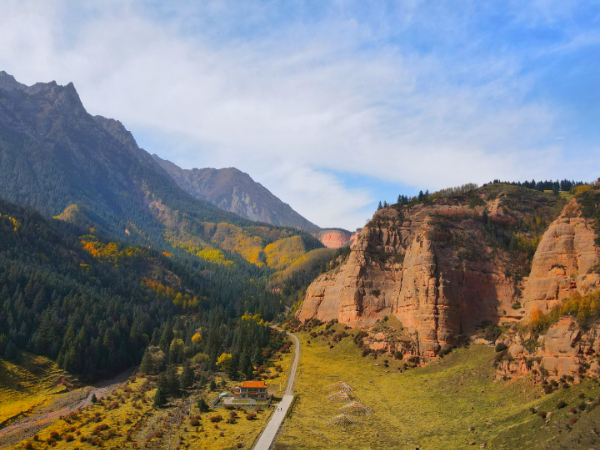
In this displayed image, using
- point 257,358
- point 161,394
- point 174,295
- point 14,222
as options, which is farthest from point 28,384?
point 14,222

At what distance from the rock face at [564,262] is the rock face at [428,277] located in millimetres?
15975

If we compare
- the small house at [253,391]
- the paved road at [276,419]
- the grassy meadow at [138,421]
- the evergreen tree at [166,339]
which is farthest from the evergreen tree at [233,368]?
the evergreen tree at [166,339]

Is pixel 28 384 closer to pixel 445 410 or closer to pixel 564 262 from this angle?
pixel 445 410

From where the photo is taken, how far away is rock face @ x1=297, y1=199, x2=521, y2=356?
74.6 metres

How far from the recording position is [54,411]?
241ft

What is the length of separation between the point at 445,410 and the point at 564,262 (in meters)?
27.4

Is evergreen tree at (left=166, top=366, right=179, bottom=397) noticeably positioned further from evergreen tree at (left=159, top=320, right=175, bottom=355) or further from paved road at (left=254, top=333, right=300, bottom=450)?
evergreen tree at (left=159, top=320, right=175, bottom=355)

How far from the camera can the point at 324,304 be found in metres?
113

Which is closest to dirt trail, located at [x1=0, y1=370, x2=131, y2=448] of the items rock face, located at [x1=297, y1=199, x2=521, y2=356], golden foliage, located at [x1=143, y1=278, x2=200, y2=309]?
rock face, located at [x1=297, y1=199, x2=521, y2=356]

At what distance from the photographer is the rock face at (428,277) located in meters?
74.6

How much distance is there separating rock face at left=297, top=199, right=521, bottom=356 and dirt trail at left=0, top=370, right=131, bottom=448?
54.4 m

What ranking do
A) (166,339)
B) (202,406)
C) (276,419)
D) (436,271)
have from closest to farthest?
(276,419), (202,406), (436,271), (166,339)

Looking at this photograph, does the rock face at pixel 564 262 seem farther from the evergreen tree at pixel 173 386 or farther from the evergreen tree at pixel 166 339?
the evergreen tree at pixel 166 339

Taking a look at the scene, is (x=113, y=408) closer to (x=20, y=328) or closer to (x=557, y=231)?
(x=20, y=328)
